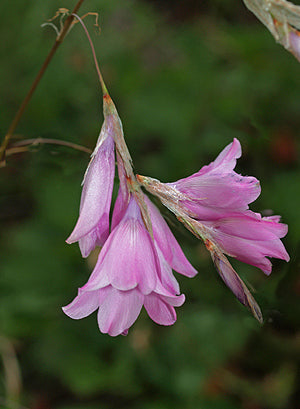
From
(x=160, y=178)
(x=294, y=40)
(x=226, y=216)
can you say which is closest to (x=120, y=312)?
(x=226, y=216)

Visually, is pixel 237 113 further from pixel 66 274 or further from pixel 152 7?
pixel 152 7

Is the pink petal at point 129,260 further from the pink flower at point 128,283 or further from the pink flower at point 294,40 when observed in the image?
the pink flower at point 294,40

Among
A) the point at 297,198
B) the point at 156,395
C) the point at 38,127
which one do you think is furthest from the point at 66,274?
the point at 297,198

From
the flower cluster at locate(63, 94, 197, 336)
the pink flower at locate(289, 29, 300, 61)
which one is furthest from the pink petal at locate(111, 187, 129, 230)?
the pink flower at locate(289, 29, 300, 61)

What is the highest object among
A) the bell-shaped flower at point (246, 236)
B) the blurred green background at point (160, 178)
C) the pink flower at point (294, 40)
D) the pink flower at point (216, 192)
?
the pink flower at point (294, 40)

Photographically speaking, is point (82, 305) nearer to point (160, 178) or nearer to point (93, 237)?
point (93, 237)

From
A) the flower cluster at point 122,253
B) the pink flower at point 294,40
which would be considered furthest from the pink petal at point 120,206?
the pink flower at point 294,40
